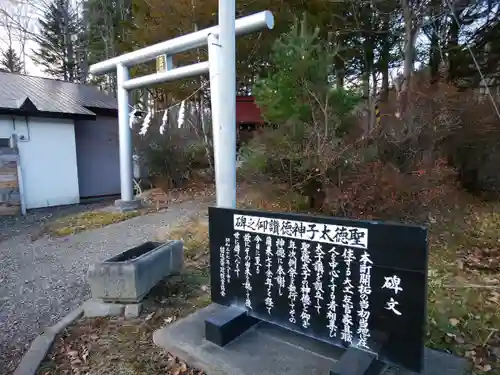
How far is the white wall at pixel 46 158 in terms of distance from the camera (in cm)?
918

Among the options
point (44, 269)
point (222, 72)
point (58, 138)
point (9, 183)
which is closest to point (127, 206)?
point (44, 269)

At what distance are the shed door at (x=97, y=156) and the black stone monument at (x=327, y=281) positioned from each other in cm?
986

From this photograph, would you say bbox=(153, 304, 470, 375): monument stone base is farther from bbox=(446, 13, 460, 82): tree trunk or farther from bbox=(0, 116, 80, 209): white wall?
bbox=(446, 13, 460, 82): tree trunk

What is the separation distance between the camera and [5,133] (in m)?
8.84

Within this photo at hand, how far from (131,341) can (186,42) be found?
4915 mm

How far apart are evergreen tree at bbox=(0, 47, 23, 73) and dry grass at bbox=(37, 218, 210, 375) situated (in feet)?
73.7

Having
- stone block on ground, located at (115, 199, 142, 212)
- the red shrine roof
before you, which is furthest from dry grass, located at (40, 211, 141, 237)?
the red shrine roof

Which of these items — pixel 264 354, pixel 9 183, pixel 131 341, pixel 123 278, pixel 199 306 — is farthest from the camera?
pixel 9 183

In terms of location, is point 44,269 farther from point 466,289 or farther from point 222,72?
point 466,289

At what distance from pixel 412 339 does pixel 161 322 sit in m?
2.04

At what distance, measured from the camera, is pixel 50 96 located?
416 inches

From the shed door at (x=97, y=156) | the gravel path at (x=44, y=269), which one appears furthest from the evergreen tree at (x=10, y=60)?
the gravel path at (x=44, y=269)

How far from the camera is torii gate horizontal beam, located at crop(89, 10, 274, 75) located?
4613 mm

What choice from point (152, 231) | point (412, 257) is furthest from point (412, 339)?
point (152, 231)
